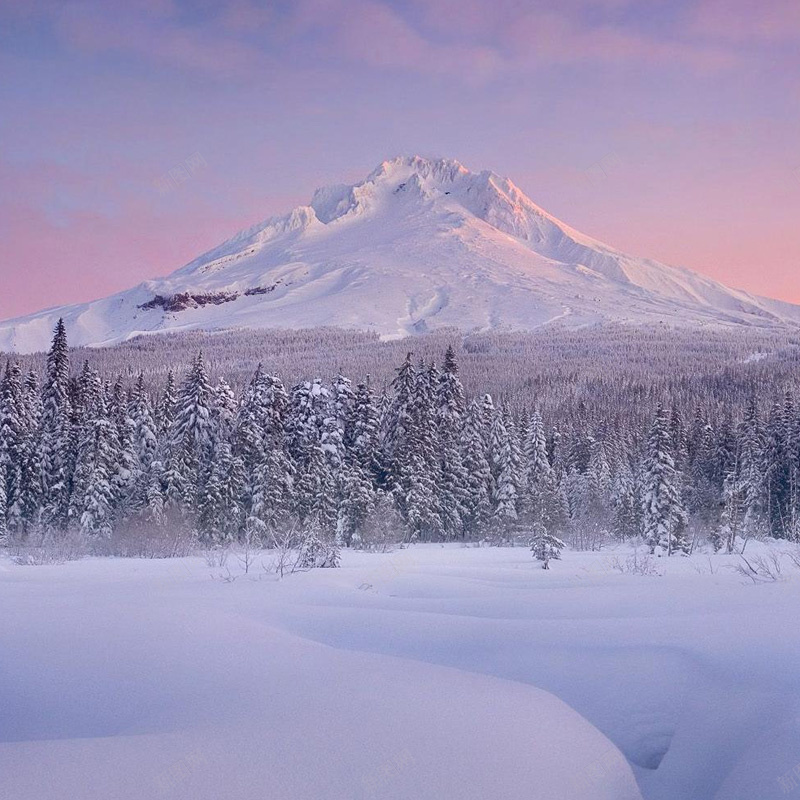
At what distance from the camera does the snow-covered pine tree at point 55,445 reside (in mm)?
35625

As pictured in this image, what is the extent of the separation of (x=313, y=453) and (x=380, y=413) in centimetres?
606

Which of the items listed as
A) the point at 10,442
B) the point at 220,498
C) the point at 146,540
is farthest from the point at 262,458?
the point at 10,442

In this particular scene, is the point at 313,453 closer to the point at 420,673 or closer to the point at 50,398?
the point at 50,398

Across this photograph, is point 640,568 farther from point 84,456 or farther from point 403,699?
point 84,456

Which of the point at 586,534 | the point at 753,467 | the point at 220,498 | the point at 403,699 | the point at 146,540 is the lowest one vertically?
the point at 586,534

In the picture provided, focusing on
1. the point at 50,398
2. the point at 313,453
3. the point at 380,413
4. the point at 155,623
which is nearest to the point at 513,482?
the point at 380,413

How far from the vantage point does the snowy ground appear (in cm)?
389

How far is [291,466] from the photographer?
34.3 meters

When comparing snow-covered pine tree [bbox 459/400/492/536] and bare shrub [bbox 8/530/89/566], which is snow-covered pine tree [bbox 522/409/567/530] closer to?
snow-covered pine tree [bbox 459/400/492/536]

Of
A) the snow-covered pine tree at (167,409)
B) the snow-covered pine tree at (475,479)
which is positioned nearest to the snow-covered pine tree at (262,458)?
the snow-covered pine tree at (167,409)

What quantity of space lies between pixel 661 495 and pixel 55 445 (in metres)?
31.8

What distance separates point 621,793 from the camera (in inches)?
158

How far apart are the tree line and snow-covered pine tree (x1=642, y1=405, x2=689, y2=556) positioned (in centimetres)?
9

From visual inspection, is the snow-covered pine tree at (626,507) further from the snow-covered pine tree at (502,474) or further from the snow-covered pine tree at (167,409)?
the snow-covered pine tree at (167,409)
